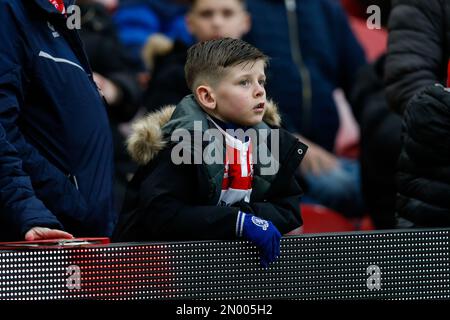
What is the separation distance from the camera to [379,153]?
7527 millimetres

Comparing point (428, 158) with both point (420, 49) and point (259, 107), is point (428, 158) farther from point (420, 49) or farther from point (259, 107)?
point (259, 107)

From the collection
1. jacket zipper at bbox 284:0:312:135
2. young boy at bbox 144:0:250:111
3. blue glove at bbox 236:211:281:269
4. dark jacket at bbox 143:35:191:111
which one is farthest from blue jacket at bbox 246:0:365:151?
blue glove at bbox 236:211:281:269

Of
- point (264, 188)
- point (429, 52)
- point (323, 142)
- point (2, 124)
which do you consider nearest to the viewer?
point (2, 124)

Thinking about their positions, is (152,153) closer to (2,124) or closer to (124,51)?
(2,124)

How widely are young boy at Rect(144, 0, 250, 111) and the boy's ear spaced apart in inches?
83.3

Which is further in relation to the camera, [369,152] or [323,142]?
[323,142]

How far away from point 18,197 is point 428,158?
192 cm

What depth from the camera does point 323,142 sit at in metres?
8.17

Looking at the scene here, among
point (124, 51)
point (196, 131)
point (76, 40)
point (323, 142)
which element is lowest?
point (323, 142)

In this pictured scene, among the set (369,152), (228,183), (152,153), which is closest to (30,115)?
(152,153)

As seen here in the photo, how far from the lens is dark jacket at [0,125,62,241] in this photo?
15.0 feet

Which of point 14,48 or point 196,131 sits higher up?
point 14,48

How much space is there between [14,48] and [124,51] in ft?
9.41

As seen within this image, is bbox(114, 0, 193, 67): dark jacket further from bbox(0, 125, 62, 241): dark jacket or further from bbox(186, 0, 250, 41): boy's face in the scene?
bbox(0, 125, 62, 241): dark jacket
